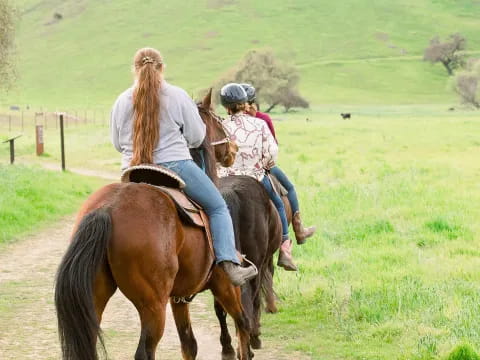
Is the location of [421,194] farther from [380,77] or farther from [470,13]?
[470,13]

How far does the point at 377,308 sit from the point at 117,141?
3977 mm

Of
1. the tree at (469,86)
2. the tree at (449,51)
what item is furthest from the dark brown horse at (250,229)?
the tree at (449,51)

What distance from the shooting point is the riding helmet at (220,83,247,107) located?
8.48 m

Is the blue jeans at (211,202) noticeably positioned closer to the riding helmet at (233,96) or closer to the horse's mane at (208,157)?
the horse's mane at (208,157)

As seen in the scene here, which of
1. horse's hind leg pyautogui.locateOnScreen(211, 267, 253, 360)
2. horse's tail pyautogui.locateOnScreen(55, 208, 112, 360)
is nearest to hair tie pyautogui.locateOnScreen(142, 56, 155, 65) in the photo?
horse's tail pyautogui.locateOnScreen(55, 208, 112, 360)

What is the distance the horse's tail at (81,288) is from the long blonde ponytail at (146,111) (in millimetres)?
862

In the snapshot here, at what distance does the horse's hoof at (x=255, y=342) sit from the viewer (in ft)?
27.1

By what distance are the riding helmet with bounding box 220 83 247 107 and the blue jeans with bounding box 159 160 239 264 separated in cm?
205

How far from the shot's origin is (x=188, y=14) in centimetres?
15912

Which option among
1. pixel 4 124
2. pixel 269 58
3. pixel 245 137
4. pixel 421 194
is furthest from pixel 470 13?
pixel 245 137

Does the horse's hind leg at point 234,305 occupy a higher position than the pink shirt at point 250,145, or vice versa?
the pink shirt at point 250,145

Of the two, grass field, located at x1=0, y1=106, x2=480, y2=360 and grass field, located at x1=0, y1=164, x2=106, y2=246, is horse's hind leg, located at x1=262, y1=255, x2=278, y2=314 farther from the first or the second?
grass field, located at x1=0, y1=164, x2=106, y2=246

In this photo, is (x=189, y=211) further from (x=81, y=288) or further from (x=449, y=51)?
(x=449, y=51)

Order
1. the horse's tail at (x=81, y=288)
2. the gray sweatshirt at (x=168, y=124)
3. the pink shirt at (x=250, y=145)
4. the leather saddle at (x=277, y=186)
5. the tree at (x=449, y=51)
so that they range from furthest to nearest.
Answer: the tree at (x=449, y=51)
the leather saddle at (x=277, y=186)
the pink shirt at (x=250, y=145)
the gray sweatshirt at (x=168, y=124)
the horse's tail at (x=81, y=288)
